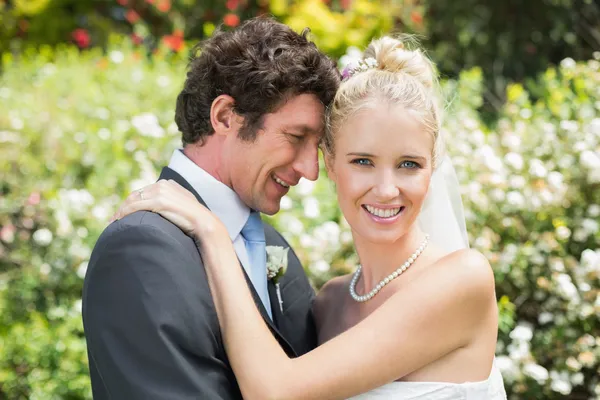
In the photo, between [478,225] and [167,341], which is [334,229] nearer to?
[478,225]

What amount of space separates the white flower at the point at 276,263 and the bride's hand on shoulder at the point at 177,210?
1.49 ft

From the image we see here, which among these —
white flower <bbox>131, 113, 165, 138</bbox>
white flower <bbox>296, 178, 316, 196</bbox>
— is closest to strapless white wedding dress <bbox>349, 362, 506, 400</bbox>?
white flower <bbox>296, 178, 316, 196</bbox>

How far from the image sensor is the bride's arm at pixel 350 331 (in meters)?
2.31

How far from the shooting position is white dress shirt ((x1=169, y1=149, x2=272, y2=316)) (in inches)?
104

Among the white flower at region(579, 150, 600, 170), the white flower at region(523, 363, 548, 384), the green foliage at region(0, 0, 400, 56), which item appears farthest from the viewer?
the green foliage at region(0, 0, 400, 56)

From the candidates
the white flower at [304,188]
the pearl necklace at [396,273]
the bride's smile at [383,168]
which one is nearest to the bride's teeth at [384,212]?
the bride's smile at [383,168]

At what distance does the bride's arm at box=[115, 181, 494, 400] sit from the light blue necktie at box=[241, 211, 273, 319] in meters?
0.33

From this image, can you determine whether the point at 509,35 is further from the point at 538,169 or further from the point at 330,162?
the point at 330,162

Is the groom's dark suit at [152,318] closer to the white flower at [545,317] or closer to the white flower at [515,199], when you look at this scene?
the white flower at [545,317]

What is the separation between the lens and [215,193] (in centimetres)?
266

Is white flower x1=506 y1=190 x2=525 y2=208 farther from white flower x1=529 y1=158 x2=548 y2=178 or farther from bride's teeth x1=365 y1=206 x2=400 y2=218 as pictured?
bride's teeth x1=365 y1=206 x2=400 y2=218

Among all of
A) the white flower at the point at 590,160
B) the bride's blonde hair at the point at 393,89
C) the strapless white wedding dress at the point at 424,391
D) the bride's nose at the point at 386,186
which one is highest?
the bride's blonde hair at the point at 393,89

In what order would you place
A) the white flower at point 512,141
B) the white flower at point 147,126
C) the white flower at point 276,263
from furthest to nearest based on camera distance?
the white flower at point 147,126 → the white flower at point 512,141 → the white flower at point 276,263

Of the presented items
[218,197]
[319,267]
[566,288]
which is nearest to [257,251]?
[218,197]
